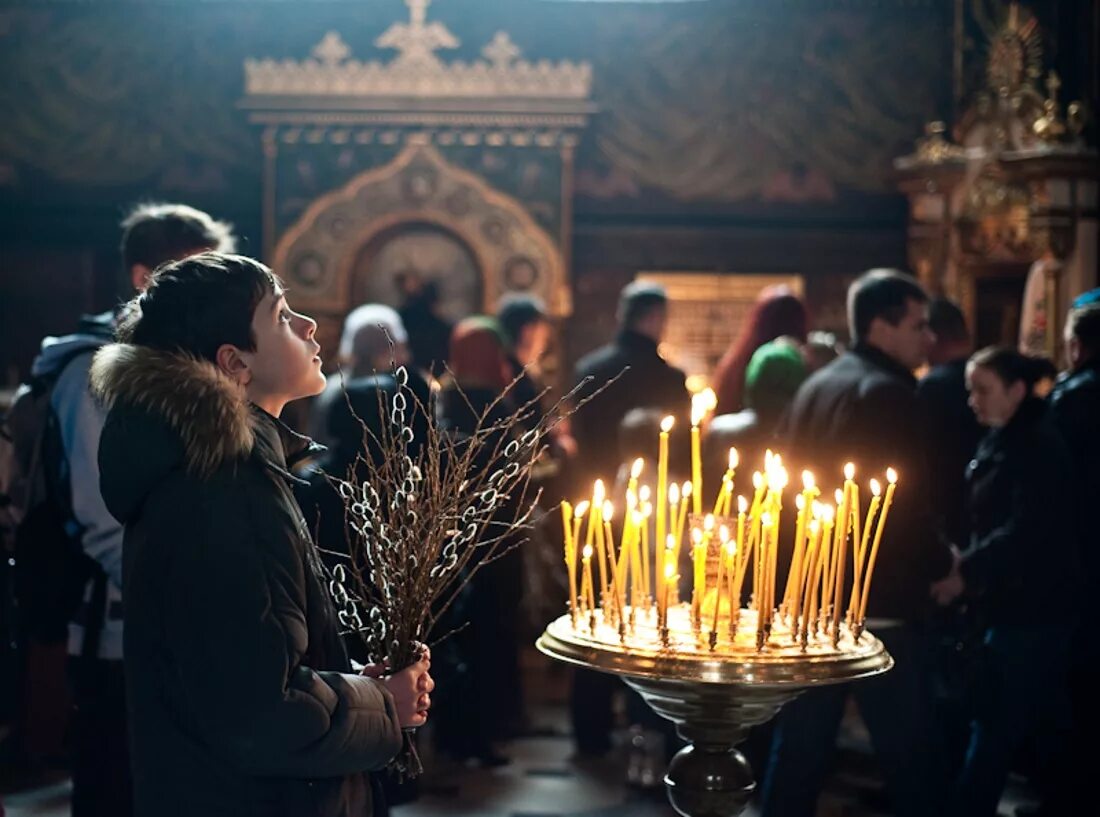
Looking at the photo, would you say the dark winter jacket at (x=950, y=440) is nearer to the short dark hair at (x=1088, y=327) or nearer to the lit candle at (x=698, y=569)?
the short dark hair at (x=1088, y=327)

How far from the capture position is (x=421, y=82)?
368 inches

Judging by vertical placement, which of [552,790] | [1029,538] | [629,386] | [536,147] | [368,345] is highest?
[536,147]

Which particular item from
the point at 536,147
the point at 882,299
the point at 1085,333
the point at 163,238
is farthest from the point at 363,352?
the point at 536,147

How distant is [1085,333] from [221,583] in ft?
11.2

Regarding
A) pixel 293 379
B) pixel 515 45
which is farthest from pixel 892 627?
pixel 515 45

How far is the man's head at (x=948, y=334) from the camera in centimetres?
525

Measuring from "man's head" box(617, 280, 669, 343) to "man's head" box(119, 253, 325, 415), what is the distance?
3235 millimetres

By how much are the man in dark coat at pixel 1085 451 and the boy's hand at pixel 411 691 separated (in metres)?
2.92

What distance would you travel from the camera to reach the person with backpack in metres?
3.05

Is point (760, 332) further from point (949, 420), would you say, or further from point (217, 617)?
point (217, 617)

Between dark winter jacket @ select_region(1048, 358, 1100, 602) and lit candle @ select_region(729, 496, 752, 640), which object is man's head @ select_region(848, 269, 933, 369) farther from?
lit candle @ select_region(729, 496, 752, 640)

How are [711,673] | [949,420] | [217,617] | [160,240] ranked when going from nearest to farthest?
[217,617]
[711,673]
[160,240]
[949,420]

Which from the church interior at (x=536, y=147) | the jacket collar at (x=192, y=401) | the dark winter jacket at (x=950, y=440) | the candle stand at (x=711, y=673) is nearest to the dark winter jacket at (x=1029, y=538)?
the dark winter jacket at (x=950, y=440)

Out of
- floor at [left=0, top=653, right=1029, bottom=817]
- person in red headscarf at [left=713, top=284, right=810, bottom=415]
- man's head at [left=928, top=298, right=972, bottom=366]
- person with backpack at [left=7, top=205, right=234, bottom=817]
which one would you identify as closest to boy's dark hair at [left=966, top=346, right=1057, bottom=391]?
person in red headscarf at [left=713, top=284, right=810, bottom=415]
